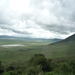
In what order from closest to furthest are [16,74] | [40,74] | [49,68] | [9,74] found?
1. [40,74]
2. [9,74]
3. [16,74]
4. [49,68]

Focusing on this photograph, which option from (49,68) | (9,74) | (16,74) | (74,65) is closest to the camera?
(9,74)

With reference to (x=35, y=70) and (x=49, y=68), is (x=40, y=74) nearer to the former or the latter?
(x=35, y=70)

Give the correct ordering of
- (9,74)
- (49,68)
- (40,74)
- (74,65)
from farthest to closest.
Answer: (49,68) → (74,65) → (9,74) → (40,74)

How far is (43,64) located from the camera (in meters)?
99.8

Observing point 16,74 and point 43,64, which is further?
point 43,64

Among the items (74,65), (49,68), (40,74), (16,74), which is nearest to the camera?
(40,74)

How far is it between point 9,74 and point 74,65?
3298 centimetres

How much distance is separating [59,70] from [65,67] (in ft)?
Result: 8.61

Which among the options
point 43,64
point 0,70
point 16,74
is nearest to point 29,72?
point 16,74

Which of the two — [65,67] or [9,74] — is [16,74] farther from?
[65,67]

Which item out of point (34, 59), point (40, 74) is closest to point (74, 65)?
point (34, 59)

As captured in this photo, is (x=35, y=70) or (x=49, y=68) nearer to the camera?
(x=35, y=70)

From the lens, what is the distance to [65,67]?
247 ft

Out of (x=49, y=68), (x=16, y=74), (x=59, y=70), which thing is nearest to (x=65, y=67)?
(x=59, y=70)
